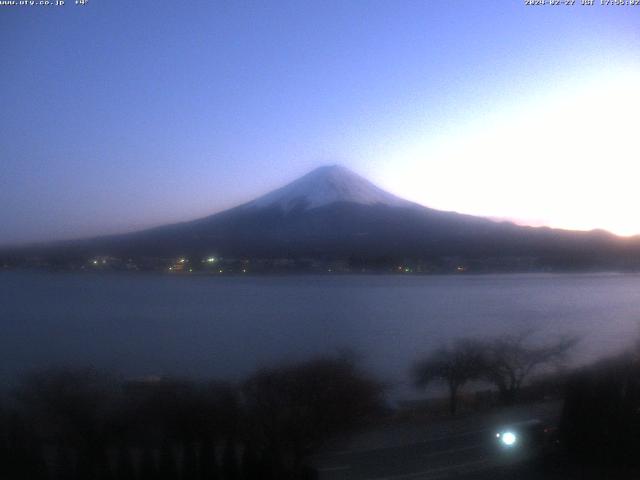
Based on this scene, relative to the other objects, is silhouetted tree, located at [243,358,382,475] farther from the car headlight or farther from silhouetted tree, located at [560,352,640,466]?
silhouetted tree, located at [560,352,640,466]

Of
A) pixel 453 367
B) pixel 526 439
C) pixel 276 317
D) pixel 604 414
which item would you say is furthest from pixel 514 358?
pixel 276 317

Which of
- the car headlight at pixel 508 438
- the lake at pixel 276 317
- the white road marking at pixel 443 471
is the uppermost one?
the lake at pixel 276 317

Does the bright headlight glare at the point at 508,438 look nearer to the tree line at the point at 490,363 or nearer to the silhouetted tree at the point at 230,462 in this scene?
the tree line at the point at 490,363

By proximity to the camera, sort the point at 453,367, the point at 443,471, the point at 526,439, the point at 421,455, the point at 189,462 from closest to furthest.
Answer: the point at 189,462 → the point at 443,471 → the point at 421,455 → the point at 526,439 → the point at 453,367

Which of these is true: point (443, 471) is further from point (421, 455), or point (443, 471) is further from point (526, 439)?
point (526, 439)

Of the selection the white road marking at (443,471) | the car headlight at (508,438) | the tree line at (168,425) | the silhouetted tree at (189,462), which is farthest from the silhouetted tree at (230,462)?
the car headlight at (508,438)
